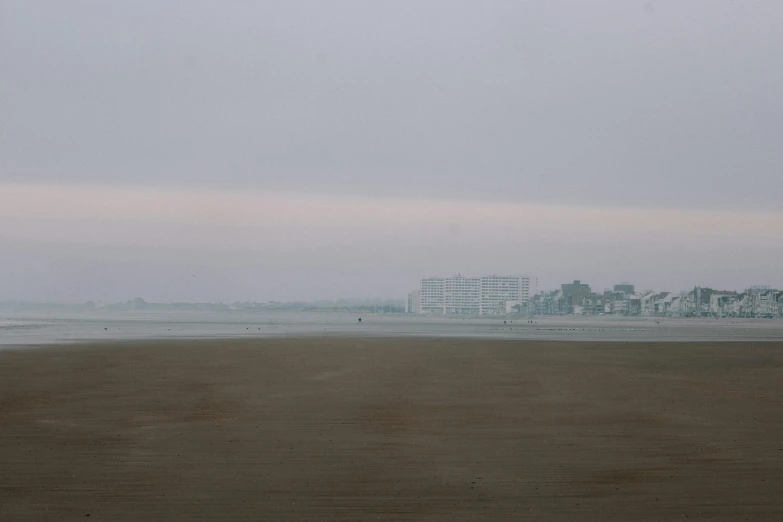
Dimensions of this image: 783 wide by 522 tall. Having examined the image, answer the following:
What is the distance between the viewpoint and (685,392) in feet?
66.3

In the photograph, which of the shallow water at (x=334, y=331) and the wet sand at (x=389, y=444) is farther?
the shallow water at (x=334, y=331)

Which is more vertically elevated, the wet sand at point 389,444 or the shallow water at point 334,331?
the shallow water at point 334,331

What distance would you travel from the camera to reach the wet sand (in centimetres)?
959

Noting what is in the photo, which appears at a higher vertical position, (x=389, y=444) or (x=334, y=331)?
(x=334, y=331)

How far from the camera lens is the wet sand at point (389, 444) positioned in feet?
31.5

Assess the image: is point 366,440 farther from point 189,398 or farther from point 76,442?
point 189,398

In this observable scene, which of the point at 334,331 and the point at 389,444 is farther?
the point at 334,331

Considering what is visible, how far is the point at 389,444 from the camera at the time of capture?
1326 cm

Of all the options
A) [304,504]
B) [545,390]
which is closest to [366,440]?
[304,504]

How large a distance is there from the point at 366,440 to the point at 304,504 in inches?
162

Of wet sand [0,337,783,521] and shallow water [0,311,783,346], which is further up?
shallow water [0,311,783,346]

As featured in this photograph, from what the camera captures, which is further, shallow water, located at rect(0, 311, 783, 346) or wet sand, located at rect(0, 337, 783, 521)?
shallow water, located at rect(0, 311, 783, 346)

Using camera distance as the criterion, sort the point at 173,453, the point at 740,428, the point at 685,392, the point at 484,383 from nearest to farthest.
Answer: the point at 173,453, the point at 740,428, the point at 685,392, the point at 484,383

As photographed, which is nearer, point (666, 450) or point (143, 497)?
point (143, 497)
